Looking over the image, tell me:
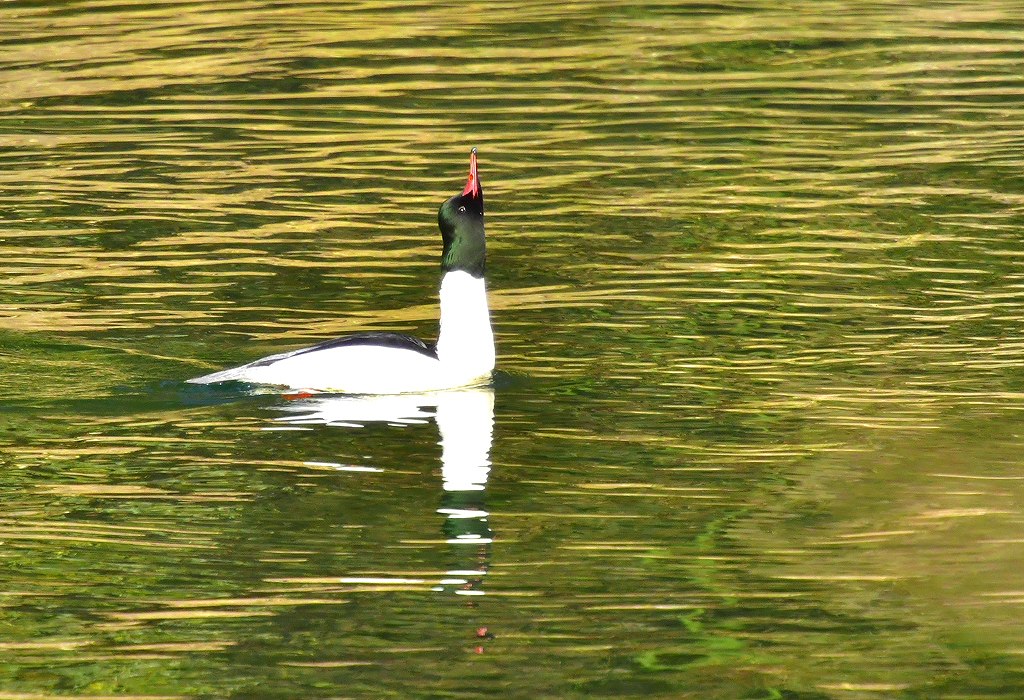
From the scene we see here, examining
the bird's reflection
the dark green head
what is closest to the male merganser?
the dark green head

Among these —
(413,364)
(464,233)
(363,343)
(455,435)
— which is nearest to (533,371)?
(413,364)

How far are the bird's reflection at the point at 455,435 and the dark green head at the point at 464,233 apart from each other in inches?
29.6

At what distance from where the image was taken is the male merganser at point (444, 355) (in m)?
10.1

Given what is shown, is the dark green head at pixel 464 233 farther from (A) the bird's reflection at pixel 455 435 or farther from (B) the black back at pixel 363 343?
(A) the bird's reflection at pixel 455 435

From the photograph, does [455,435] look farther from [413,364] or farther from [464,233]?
[464,233]

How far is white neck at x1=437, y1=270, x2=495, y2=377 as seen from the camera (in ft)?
34.0

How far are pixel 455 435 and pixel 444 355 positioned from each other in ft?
2.72

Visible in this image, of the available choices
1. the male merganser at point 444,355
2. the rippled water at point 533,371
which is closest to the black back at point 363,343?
the male merganser at point 444,355

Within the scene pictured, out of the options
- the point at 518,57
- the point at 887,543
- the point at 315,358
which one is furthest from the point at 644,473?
the point at 518,57

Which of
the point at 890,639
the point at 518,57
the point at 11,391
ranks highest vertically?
the point at 518,57

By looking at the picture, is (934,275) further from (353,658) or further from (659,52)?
(659,52)

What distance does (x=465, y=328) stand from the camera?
10375mm

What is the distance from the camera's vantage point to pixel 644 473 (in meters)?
8.91

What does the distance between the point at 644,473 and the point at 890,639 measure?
2.25 metres
